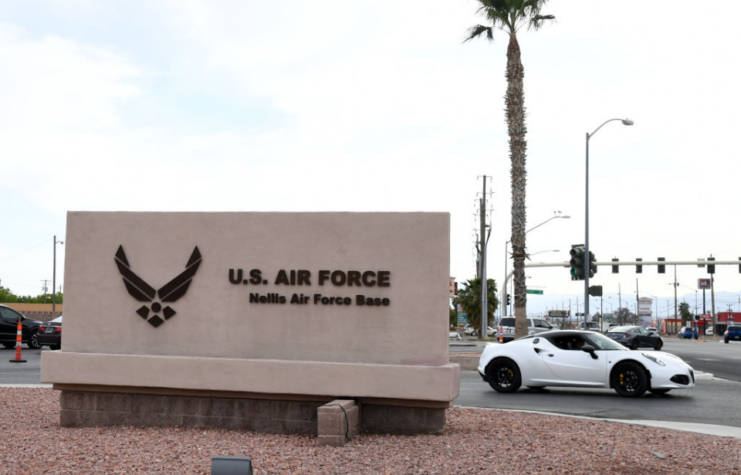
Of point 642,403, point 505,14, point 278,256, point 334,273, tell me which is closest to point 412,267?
point 334,273

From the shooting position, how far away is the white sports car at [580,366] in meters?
15.8

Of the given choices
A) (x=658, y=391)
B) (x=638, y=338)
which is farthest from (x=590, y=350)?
(x=638, y=338)

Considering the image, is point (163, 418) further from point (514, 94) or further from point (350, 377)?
point (514, 94)

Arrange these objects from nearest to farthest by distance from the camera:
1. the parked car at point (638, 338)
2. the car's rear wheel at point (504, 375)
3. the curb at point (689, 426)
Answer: the curb at point (689, 426)
the car's rear wheel at point (504, 375)
the parked car at point (638, 338)

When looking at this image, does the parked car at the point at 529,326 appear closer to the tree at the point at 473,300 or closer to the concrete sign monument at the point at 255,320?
the tree at the point at 473,300

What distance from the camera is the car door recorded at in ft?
53.1

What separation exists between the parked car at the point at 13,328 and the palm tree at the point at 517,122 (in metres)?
18.4

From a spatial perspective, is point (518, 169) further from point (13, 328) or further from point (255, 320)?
point (13, 328)

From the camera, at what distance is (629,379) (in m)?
16.0

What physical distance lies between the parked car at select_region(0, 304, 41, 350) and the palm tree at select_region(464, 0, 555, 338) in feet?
60.3

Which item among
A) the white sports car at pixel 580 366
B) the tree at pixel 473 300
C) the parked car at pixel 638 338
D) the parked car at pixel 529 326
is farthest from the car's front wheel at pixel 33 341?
the tree at pixel 473 300

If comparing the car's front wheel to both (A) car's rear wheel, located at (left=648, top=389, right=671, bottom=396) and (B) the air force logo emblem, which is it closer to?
(B) the air force logo emblem

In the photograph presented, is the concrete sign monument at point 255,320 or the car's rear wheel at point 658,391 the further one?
the car's rear wheel at point 658,391

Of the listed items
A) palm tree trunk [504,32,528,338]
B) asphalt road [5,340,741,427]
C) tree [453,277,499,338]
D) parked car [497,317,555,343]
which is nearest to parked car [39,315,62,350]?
asphalt road [5,340,741,427]
